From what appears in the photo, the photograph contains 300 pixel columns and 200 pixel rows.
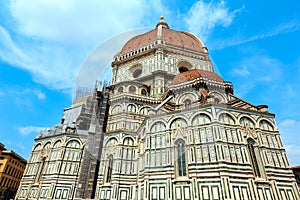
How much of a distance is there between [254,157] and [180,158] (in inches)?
219

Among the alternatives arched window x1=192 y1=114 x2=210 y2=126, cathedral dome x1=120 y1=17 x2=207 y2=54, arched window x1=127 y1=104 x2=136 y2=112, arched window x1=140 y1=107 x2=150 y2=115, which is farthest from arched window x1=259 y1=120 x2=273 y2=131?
cathedral dome x1=120 y1=17 x2=207 y2=54

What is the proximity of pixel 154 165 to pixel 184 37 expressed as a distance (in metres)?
26.4

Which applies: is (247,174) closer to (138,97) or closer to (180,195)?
(180,195)

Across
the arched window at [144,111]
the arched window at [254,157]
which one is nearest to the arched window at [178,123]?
the arched window at [254,157]

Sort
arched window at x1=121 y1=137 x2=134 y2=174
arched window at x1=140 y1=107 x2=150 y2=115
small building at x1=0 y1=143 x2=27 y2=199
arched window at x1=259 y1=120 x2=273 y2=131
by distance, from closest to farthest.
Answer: arched window at x1=259 y1=120 x2=273 y2=131 → arched window at x1=121 y1=137 x2=134 y2=174 → arched window at x1=140 y1=107 x2=150 y2=115 → small building at x1=0 y1=143 x2=27 y2=199

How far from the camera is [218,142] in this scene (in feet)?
44.1

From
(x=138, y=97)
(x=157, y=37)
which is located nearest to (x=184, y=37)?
(x=157, y=37)

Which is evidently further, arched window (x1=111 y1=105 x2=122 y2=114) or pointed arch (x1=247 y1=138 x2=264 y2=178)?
arched window (x1=111 y1=105 x2=122 y2=114)

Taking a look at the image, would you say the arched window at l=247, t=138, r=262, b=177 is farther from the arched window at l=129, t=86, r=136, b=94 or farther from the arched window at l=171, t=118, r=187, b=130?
the arched window at l=129, t=86, r=136, b=94

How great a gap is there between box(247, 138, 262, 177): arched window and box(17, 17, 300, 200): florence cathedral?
66mm

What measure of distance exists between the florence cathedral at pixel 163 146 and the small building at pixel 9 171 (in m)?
16.0

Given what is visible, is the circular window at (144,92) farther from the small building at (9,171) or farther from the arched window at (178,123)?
the small building at (9,171)

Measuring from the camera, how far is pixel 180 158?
14.2 m

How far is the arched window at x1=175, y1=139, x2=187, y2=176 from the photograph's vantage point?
13741mm
